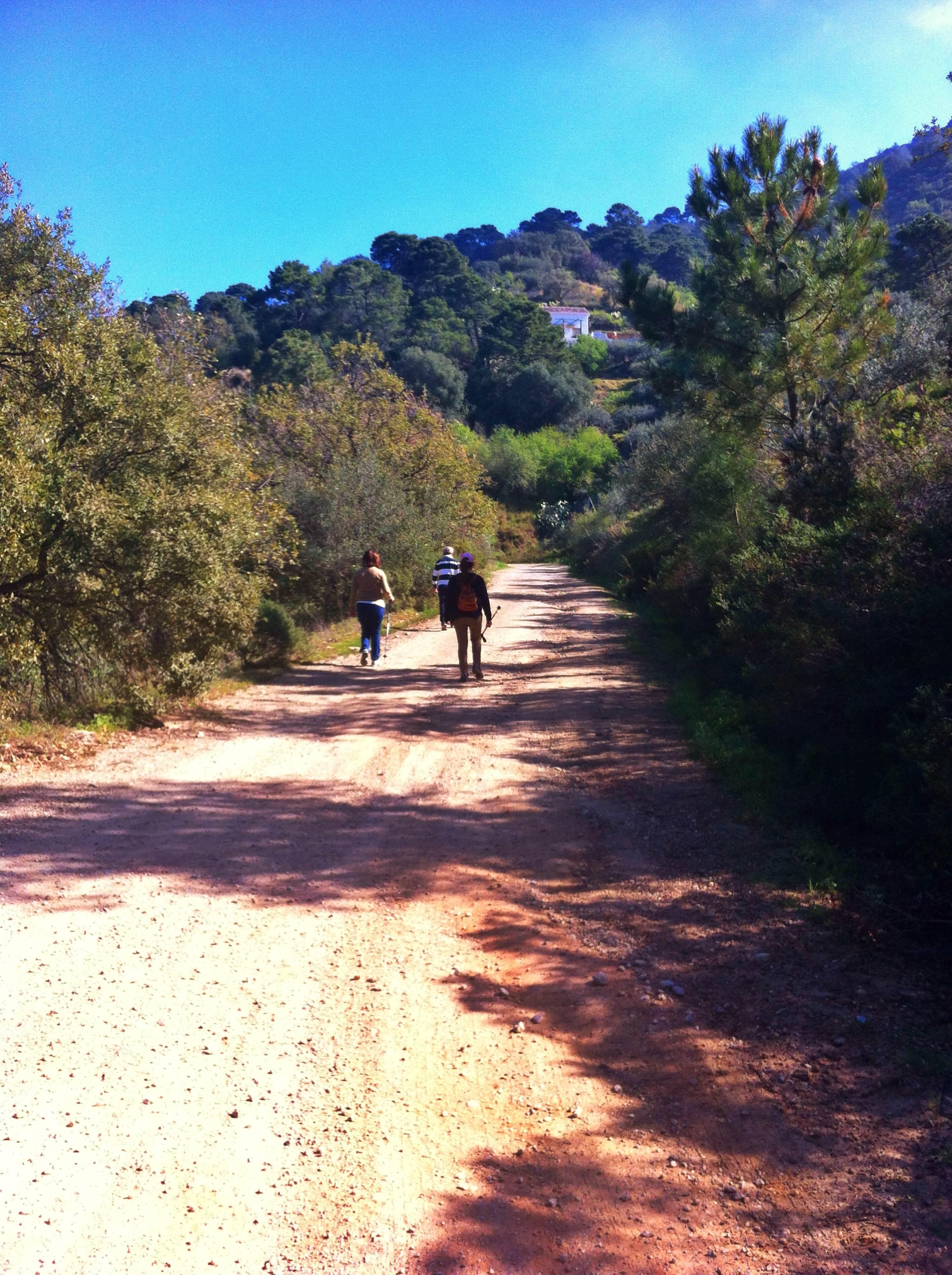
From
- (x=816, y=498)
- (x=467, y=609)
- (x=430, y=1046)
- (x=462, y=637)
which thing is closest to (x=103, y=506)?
(x=467, y=609)

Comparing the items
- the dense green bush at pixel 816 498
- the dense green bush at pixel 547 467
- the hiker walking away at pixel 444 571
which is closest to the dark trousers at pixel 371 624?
the hiker walking away at pixel 444 571

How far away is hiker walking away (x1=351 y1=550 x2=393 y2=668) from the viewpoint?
14.2m

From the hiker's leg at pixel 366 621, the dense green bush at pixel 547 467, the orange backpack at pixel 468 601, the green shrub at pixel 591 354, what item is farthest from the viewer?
the green shrub at pixel 591 354

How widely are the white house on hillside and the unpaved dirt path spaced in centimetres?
11077

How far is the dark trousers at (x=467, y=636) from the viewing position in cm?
Result: 1328

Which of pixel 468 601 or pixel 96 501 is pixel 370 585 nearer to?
pixel 468 601

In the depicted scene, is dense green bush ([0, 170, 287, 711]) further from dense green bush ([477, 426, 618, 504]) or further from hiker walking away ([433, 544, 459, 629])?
dense green bush ([477, 426, 618, 504])

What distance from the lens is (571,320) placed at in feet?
384

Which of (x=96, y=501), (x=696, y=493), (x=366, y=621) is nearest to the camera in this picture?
(x=96, y=501)

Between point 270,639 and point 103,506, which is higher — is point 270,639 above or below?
below

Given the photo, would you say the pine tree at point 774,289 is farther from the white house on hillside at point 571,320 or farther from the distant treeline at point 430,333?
the white house on hillside at point 571,320

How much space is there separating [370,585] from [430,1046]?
1027 centimetres

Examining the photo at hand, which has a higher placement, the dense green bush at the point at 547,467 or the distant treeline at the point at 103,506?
the dense green bush at the point at 547,467

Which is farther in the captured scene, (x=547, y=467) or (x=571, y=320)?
(x=571, y=320)
